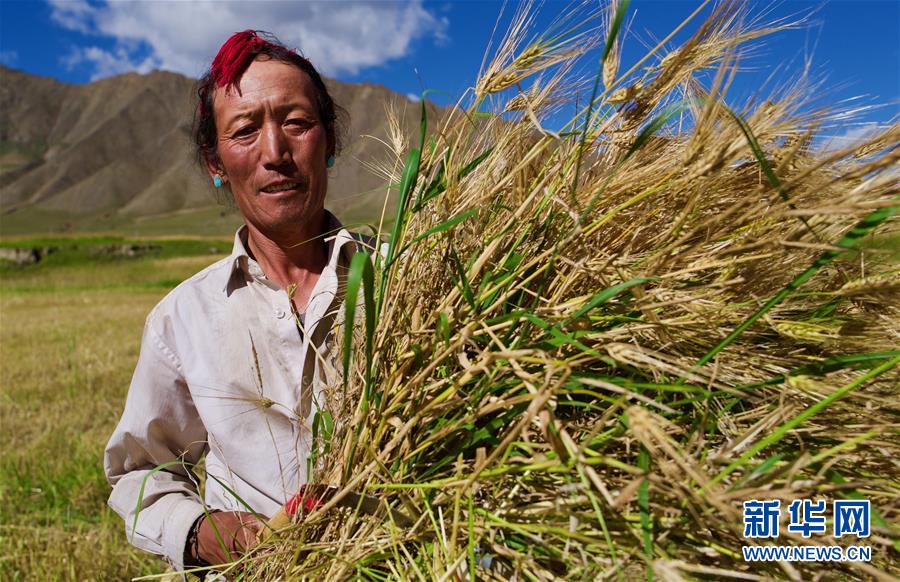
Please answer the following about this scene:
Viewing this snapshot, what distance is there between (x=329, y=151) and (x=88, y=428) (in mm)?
3986

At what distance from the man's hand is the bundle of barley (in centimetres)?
15

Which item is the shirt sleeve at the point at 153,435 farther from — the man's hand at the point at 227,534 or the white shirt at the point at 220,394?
the man's hand at the point at 227,534

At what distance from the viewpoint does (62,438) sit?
14.3ft

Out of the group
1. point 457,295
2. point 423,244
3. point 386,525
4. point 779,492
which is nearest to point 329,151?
point 423,244

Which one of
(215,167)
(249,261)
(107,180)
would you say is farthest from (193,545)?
(107,180)

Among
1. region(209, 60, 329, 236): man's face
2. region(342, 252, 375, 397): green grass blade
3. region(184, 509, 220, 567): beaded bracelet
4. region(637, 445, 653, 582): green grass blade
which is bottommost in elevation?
region(184, 509, 220, 567): beaded bracelet

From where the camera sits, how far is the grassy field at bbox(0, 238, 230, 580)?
2711mm

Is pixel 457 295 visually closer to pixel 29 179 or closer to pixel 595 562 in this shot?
pixel 595 562

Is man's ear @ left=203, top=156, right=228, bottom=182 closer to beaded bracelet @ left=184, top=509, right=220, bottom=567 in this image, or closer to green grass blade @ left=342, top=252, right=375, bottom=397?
beaded bracelet @ left=184, top=509, right=220, bottom=567

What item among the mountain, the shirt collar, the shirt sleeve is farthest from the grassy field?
the mountain

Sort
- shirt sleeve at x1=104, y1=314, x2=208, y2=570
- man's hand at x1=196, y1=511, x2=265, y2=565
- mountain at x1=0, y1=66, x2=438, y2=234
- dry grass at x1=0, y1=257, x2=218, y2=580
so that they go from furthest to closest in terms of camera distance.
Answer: mountain at x1=0, y1=66, x2=438, y2=234, dry grass at x1=0, y1=257, x2=218, y2=580, shirt sleeve at x1=104, y1=314, x2=208, y2=570, man's hand at x1=196, y1=511, x2=265, y2=565

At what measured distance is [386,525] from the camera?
949mm

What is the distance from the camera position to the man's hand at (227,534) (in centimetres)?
128

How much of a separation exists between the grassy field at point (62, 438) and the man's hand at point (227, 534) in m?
1.47
